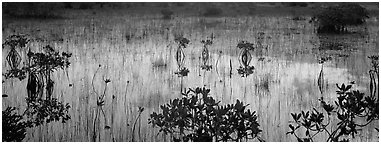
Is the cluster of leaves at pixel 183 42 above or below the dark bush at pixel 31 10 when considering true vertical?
below

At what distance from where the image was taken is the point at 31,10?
4.82 meters

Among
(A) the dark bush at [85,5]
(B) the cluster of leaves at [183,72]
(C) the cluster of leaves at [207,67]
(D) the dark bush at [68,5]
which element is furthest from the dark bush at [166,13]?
(B) the cluster of leaves at [183,72]

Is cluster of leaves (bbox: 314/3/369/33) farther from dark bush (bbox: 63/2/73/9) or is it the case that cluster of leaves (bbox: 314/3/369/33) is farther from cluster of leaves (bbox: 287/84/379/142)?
dark bush (bbox: 63/2/73/9)

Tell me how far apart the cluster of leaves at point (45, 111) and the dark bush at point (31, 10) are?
1824 mm

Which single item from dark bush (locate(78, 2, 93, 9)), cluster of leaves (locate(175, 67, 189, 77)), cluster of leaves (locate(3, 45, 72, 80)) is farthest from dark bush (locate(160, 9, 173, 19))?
cluster of leaves (locate(3, 45, 72, 80))

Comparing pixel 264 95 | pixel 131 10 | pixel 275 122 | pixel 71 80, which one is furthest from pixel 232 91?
pixel 131 10

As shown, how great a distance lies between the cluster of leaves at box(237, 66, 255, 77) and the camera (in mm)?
3520

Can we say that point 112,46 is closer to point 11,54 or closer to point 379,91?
point 11,54

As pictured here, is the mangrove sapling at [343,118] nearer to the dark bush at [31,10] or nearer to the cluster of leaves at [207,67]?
the cluster of leaves at [207,67]

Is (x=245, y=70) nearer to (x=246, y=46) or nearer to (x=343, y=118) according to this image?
(x=246, y=46)

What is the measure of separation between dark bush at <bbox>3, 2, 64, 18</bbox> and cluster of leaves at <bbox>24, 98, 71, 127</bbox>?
1824 mm

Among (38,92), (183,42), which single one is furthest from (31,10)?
(38,92)

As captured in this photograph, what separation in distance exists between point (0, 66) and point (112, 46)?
102 centimetres

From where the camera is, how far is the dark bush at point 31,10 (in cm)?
466
